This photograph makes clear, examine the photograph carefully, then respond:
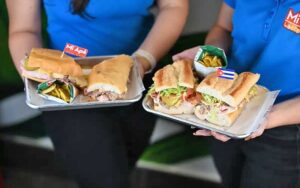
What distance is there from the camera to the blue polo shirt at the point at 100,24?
63.9 inches

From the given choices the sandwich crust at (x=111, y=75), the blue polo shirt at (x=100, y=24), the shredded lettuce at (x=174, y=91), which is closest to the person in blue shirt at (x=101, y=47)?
the blue polo shirt at (x=100, y=24)

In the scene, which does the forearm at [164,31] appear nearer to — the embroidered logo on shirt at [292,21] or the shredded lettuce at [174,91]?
the shredded lettuce at [174,91]

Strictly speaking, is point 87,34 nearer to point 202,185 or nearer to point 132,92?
point 132,92

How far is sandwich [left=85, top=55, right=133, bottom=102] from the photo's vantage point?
1.38 metres

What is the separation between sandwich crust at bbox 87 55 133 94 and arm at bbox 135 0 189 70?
179 millimetres

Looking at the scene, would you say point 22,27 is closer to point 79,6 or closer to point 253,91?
point 79,6

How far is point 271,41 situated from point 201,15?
0.65 m

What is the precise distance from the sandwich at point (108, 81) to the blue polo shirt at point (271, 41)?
367 mm

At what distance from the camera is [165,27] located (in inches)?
65.9

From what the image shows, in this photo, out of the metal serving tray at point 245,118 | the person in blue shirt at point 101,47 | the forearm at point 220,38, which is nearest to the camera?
the metal serving tray at point 245,118

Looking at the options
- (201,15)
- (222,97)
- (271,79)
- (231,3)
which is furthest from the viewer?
(201,15)

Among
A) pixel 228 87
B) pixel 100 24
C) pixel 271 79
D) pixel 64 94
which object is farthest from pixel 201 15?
pixel 64 94

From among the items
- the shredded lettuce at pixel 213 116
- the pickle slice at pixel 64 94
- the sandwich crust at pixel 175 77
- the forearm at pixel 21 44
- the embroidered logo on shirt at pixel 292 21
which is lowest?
the forearm at pixel 21 44

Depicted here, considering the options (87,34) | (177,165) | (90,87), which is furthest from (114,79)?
(177,165)
